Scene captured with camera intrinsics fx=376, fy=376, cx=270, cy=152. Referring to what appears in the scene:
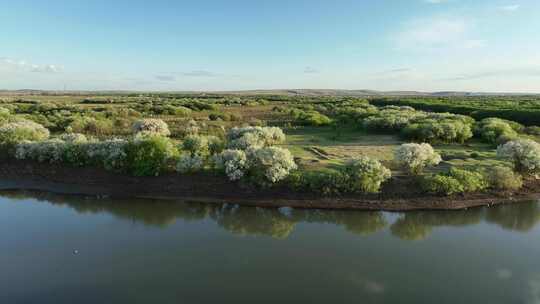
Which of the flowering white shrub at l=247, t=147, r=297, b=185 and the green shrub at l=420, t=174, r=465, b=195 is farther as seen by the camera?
the flowering white shrub at l=247, t=147, r=297, b=185

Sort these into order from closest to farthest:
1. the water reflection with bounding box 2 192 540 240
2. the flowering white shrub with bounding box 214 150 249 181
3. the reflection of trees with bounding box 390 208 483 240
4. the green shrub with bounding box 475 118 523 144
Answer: the reflection of trees with bounding box 390 208 483 240, the water reflection with bounding box 2 192 540 240, the flowering white shrub with bounding box 214 150 249 181, the green shrub with bounding box 475 118 523 144

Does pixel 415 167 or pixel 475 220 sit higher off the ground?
pixel 415 167

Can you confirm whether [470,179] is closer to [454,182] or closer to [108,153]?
[454,182]

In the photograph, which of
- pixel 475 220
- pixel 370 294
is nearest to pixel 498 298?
pixel 370 294

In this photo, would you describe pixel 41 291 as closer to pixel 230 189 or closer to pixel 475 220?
pixel 230 189

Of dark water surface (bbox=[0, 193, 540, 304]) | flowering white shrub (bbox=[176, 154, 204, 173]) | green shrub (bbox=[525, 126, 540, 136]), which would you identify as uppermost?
green shrub (bbox=[525, 126, 540, 136])

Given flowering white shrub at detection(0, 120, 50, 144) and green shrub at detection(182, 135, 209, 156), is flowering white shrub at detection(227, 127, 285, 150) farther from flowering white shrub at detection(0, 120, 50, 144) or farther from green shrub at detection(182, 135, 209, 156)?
flowering white shrub at detection(0, 120, 50, 144)

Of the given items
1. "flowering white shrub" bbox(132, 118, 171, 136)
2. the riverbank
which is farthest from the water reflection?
"flowering white shrub" bbox(132, 118, 171, 136)
